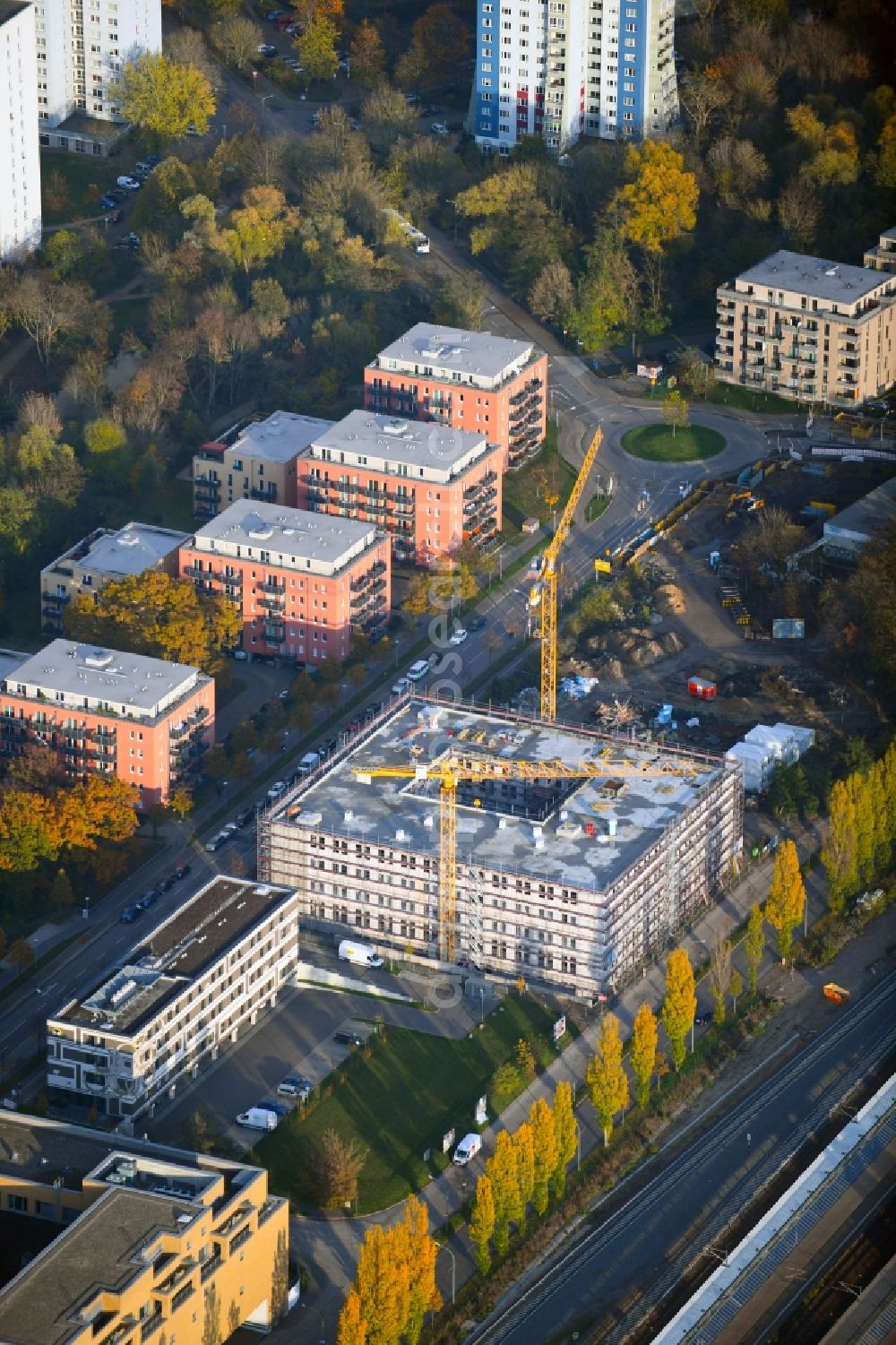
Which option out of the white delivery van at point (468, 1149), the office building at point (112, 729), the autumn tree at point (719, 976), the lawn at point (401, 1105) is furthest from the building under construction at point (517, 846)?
the white delivery van at point (468, 1149)

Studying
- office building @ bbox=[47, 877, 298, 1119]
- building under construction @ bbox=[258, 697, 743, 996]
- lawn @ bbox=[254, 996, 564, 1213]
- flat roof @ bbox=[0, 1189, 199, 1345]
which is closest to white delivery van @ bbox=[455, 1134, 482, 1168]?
lawn @ bbox=[254, 996, 564, 1213]

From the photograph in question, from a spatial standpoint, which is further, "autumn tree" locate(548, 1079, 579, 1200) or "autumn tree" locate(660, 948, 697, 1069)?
"autumn tree" locate(660, 948, 697, 1069)

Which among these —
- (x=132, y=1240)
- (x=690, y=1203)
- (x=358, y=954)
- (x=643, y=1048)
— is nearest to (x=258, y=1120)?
(x=358, y=954)

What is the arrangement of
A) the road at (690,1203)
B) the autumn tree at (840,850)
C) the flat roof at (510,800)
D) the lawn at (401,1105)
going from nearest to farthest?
the road at (690,1203) < the lawn at (401,1105) < the flat roof at (510,800) < the autumn tree at (840,850)

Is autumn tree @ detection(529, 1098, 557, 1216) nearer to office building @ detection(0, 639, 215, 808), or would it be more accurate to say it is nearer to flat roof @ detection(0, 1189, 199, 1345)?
flat roof @ detection(0, 1189, 199, 1345)

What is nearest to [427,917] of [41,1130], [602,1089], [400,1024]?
[400,1024]

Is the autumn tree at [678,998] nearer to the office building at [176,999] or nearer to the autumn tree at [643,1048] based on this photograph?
the autumn tree at [643,1048]
